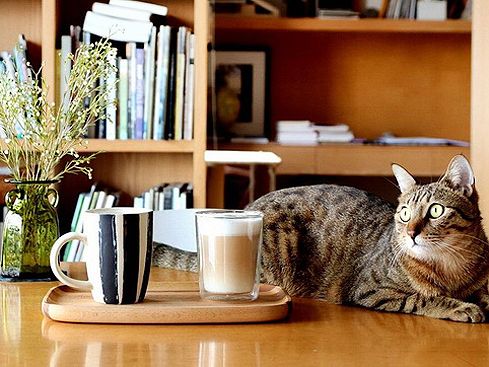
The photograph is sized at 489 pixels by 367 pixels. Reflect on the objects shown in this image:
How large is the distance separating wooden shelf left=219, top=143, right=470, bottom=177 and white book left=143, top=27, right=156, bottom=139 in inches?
39.4

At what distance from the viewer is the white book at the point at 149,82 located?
9.61 feet

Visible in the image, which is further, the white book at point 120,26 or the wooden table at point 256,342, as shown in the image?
the white book at point 120,26

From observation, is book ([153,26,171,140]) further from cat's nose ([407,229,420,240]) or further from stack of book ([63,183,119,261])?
cat's nose ([407,229,420,240])

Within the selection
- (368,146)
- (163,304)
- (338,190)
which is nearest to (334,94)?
(368,146)

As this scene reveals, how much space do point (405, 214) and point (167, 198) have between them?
5.11ft

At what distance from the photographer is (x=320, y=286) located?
1579mm

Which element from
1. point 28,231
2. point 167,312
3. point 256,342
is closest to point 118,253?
point 167,312

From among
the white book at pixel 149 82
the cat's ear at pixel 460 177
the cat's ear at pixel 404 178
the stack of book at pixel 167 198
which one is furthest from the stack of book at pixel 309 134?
the cat's ear at pixel 460 177

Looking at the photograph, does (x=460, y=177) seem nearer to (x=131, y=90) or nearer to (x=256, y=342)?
(x=256, y=342)

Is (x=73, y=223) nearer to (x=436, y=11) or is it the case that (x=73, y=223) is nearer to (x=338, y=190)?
(x=338, y=190)

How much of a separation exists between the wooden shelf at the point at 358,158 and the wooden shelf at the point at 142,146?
982 millimetres

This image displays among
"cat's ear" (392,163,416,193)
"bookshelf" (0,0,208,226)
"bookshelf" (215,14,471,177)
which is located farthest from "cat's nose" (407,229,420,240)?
"bookshelf" (215,14,471,177)

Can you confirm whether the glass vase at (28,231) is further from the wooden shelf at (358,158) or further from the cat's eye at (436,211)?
the wooden shelf at (358,158)

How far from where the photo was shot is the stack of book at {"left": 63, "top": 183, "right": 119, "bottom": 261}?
2.92 metres
